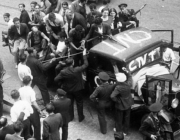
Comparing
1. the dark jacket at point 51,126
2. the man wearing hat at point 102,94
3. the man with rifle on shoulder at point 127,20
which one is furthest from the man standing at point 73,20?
the dark jacket at point 51,126

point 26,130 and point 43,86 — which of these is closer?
point 26,130

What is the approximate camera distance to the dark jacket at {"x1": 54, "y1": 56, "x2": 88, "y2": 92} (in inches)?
342

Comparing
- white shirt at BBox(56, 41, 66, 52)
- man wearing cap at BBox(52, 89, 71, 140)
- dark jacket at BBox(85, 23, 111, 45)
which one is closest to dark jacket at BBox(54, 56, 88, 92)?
man wearing cap at BBox(52, 89, 71, 140)

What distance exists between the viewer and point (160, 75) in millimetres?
8812

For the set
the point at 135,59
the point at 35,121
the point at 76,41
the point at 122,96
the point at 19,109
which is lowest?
the point at 35,121

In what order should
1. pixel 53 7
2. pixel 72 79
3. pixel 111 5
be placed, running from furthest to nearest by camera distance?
1. pixel 111 5
2. pixel 53 7
3. pixel 72 79

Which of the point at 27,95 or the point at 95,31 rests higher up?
the point at 95,31

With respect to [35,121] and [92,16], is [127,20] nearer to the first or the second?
[92,16]

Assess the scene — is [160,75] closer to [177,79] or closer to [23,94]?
[177,79]

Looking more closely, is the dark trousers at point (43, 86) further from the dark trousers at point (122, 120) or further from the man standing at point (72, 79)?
the dark trousers at point (122, 120)

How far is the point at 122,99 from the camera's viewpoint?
325 inches

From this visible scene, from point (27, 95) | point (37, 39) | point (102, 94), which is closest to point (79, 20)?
point (37, 39)

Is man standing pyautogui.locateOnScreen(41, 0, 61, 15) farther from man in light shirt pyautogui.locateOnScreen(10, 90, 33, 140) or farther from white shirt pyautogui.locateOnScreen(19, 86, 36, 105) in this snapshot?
man in light shirt pyautogui.locateOnScreen(10, 90, 33, 140)

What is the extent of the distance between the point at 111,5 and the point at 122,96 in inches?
354
